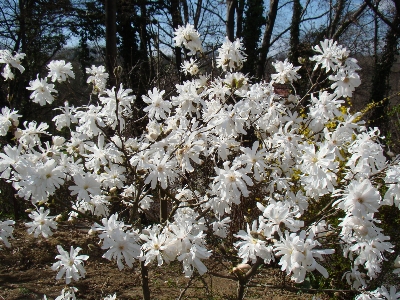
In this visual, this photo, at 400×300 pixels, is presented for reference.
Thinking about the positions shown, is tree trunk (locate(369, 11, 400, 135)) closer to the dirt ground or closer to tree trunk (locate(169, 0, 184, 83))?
tree trunk (locate(169, 0, 184, 83))

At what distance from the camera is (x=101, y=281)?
14.5 feet

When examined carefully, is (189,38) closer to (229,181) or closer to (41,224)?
(229,181)

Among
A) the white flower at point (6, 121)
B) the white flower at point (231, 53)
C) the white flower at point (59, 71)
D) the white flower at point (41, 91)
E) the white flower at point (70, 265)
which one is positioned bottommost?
the white flower at point (70, 265)

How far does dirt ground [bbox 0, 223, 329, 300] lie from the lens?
157 inches

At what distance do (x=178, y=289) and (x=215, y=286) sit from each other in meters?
0.43

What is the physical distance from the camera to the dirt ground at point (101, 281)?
4.00 metres

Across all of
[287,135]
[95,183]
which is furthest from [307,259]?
[95,183]

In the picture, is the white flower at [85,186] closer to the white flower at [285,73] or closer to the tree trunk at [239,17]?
the white flower at [285,73]

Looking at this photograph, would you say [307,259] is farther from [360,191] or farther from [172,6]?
[172,6]

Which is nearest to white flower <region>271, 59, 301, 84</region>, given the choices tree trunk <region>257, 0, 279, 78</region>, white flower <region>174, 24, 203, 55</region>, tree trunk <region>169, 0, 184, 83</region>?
white flower <region>174, 24, 203, 55</region>

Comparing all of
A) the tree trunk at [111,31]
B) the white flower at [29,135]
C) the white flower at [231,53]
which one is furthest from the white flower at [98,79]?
the tree trunk at [111,31]

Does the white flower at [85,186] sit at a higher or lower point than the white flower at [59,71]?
lower

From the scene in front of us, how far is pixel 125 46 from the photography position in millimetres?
9930

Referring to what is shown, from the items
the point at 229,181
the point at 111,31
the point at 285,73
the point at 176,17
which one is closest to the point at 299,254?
the point at 229,181
